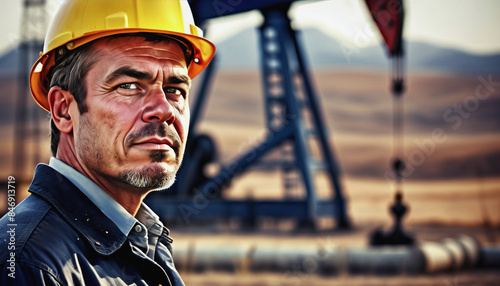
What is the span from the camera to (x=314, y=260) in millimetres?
6395

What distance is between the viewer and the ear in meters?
1.34

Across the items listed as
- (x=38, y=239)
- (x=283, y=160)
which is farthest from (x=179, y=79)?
(x=283, y=160)

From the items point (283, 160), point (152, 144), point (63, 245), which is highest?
point (152, 144)

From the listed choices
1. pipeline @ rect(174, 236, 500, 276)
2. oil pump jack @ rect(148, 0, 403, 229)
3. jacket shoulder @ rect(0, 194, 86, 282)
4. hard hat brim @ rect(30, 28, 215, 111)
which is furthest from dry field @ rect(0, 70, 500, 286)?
jacket shoulder @ rect(0, 194, 86, 282)

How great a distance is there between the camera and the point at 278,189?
27.1 m

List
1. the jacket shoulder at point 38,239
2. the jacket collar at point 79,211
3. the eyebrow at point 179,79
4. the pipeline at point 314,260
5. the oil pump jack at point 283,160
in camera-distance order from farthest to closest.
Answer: the oil pump jack at point 283,160
the pipeline at point 314,260
the eyebrow at point 179,79
the jacket collar at point 79,211
the jacket shoulder at point 38,239

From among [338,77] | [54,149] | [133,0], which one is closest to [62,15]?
[133,0]

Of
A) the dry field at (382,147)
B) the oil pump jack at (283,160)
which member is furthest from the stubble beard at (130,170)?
the oil pump jack at (283,160)

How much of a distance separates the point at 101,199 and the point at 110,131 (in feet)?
0.54

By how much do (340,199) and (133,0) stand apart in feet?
33.3

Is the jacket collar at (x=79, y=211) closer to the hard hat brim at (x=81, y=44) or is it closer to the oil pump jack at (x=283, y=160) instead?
the hard hat brim at (x=81, y=44)

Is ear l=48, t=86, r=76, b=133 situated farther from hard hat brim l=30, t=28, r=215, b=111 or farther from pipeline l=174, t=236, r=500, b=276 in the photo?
pipeline l=174, t=236, r=500, b=276

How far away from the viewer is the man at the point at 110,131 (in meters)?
1.25

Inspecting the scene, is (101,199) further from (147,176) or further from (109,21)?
(109,21)
